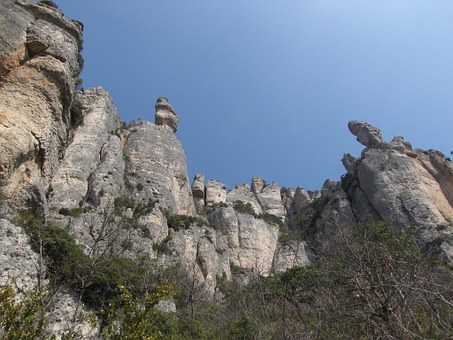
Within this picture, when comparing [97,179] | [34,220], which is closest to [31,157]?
[34,220]

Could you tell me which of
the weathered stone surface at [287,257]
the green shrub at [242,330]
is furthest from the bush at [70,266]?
the weathered stone surface at [287,257]

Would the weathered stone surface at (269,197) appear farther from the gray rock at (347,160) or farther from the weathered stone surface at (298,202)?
the gray rock at (347,160)

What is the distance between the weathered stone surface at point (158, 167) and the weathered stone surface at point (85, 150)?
2.03 meters

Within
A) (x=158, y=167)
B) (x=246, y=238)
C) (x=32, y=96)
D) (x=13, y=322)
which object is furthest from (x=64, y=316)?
(x=246, y=238)

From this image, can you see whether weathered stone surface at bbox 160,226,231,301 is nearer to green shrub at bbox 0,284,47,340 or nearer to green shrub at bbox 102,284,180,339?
green shrub at bbox 102,284,180,339

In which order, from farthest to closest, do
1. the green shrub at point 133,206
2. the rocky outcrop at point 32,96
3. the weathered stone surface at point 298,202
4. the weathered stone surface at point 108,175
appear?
the weathered stone surface at point 298,202, the green shrub at point 133,206, the weathered stone surface at point 108,175, the rocky outcrop at point 32,96

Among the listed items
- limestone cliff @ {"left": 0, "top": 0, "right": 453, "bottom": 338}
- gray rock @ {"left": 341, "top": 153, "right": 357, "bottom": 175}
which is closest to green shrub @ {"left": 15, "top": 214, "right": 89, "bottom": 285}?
limestone cliff @ {"left": 0, "top": 0, "right": 453, "bottom": 338}

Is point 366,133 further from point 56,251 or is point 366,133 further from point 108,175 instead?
point 56,251

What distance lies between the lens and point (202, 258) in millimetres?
30547

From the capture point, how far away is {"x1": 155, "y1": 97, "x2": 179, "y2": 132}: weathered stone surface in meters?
45.5

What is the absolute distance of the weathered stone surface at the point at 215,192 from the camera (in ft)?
164

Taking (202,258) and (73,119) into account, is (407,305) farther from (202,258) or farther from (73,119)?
(202,258)

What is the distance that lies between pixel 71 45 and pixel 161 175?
16363mm

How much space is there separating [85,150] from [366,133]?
107ft
